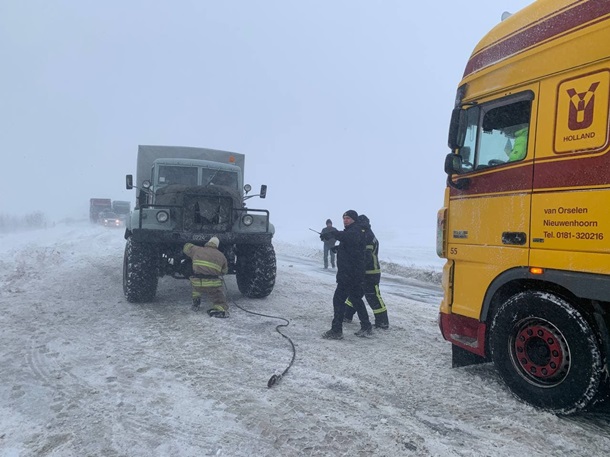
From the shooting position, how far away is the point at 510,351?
353 cm

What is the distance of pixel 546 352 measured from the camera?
3275mm

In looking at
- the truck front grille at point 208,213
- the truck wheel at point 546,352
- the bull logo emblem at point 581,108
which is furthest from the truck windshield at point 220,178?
the bull logo emblem at point 581,108

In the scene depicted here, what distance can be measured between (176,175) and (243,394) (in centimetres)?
565

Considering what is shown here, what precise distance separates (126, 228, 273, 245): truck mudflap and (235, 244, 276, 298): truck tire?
345mm

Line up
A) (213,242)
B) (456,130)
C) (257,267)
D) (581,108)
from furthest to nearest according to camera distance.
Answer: (257,267)
(213,242)
(456,130)
(581,108)

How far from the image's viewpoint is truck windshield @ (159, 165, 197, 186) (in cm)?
802

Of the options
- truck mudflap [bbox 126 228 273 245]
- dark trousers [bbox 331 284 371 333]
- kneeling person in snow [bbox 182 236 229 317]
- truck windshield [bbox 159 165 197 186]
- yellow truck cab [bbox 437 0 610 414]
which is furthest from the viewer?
truck windshield [bbox 159 165 197 186]

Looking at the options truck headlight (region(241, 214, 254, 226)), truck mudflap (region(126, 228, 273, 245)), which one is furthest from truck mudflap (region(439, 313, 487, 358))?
truck headlight (region(241, 214, 254, 226))

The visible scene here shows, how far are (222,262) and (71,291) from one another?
11.5ft

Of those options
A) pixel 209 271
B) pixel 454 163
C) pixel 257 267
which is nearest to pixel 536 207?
pixel 454 163

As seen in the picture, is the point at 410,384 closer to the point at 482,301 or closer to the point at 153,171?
the point at 482,301

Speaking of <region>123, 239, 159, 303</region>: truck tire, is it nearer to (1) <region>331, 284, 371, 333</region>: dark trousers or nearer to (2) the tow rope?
(2) the tow rope

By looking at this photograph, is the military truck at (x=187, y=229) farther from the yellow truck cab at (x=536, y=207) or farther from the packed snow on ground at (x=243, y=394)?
the yellow truck cab at (x=536, y=207)

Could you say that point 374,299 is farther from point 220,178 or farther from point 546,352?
point 220,178
